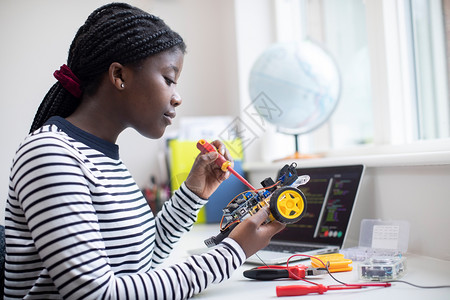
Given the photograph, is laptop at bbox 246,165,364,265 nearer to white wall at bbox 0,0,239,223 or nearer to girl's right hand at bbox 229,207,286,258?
girl's right hand at bbox 229,207,286,258

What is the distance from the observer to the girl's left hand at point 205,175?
1022 mm

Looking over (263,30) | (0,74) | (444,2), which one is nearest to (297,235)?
(444,2)

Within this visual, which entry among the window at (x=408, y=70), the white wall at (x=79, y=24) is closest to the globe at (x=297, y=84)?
the window at (x=408, y=70)

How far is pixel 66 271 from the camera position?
649 mm

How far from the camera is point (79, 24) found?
1.51 metres

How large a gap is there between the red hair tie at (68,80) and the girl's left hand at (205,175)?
0.99ft

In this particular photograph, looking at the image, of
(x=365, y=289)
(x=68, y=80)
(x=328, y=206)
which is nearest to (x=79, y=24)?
(x=68, y=80)

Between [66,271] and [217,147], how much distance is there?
48 centimetres

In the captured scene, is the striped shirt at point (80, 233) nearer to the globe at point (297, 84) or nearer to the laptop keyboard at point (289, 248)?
the laptop keyboard at point (289, 248)

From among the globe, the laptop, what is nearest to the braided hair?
the laptop

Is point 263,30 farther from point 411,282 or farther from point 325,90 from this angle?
point 411,282

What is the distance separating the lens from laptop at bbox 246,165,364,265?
115 cm

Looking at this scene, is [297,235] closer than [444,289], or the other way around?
[444,289]

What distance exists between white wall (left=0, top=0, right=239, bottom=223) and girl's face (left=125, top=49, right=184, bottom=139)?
0.68 metres
